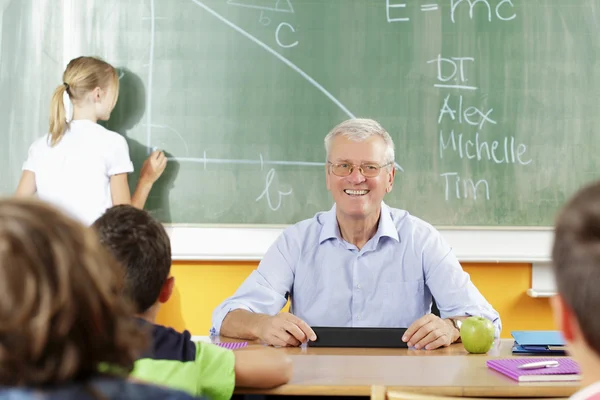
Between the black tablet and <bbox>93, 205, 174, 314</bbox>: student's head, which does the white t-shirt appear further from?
<bbox>93, 205, 174, 314</bbox>: student's head

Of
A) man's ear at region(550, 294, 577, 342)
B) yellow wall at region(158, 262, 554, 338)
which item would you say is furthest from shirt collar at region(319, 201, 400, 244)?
man's ear at region(550, 294, 577, 342)

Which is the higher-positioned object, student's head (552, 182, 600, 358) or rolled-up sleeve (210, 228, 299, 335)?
student's head (552, 182, 600, 358)

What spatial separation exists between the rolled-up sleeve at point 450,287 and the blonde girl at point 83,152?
1237mm

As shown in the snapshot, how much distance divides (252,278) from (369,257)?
376 millimetres

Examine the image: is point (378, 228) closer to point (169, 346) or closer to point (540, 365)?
point (540, 365)

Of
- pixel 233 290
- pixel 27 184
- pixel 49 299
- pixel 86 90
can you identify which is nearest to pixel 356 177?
pixel 233 290

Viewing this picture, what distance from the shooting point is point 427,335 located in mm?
1968

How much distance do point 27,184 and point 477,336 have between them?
74.3 inches

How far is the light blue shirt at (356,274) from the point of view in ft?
7.84

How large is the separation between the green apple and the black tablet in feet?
0.53

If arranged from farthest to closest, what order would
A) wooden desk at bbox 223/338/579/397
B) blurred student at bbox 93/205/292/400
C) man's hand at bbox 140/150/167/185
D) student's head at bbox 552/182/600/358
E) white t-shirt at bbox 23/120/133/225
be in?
man's hand at bbox 140/150/167/185
white t-shirt at bbox 23/120/133/225
wooden desk at bbox 223/338/579/397
blurred student at bbox 93/205/292/400
student's head at bbox 552/182/600/358

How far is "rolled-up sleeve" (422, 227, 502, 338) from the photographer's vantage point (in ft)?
7.30

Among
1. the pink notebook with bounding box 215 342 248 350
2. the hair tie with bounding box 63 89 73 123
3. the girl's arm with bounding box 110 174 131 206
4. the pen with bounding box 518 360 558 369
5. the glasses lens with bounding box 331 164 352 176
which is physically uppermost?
the hair tie with bounding box 63 89 73 123

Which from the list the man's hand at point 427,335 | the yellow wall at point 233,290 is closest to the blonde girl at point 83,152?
the yellow wall at point 233,290
